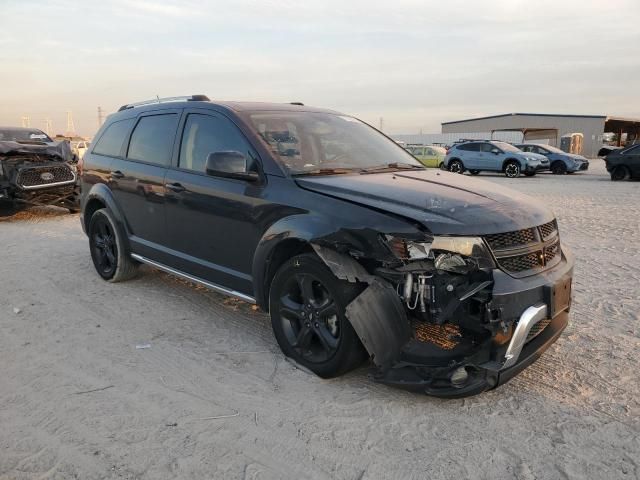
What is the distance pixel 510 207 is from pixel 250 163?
1816 millimetres

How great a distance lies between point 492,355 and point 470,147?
20972 mm

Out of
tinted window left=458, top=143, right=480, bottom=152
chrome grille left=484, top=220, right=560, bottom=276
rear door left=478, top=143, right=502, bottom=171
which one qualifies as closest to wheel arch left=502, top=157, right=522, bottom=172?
rear door left=478, top=143, right=502, bottom=171

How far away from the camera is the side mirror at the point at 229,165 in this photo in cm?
355

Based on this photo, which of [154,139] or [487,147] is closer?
[154,139]

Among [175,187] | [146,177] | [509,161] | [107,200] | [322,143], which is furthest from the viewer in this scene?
[509,161]

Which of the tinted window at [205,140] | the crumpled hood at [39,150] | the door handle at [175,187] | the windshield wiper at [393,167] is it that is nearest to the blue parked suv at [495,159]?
the crumpled hood at [39,150]

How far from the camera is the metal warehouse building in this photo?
47.9m

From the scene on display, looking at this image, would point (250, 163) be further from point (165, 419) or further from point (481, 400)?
point (481, 400)

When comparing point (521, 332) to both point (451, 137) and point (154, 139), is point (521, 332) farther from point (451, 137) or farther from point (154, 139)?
point (451, 137)

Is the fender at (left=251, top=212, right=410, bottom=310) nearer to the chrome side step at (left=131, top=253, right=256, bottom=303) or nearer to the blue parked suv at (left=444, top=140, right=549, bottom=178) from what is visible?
the chrome side step at (left=131, top=253, right=256, bottom=303)

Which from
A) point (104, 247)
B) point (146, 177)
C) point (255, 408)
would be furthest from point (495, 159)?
point (255, 408)

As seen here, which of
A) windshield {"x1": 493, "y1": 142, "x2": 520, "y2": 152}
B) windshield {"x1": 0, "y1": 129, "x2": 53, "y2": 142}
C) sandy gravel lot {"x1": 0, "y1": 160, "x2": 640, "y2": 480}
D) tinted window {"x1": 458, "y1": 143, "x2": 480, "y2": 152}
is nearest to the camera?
sandy gravel lot {"x1": 0, "y1": 160, "x2": 640, "y2": 480}

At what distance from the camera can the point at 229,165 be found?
3.55 metres

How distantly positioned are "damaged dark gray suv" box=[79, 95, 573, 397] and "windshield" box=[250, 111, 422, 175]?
0.02m
